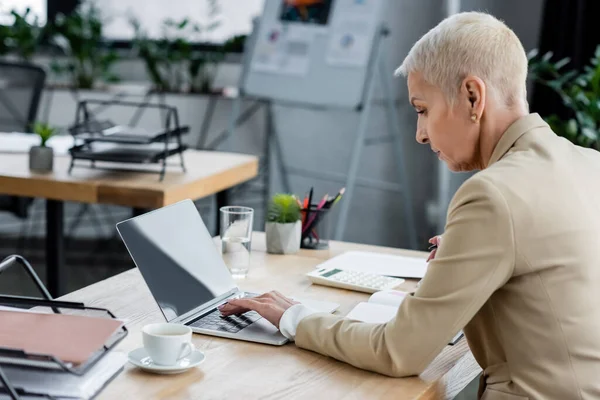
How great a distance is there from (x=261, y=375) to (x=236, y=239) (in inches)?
24.4

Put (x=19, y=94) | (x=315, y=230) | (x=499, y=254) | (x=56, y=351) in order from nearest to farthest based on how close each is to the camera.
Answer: (x=56, y=351) → (x=499, y=254) → (x=315, y=230) → (x=19, y=94)

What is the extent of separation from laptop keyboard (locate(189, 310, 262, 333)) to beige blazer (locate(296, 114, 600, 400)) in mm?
194

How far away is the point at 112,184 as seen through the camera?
269 centimetres

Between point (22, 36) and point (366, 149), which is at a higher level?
point (22, 36)

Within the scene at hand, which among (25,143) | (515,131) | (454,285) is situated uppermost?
(515,131)

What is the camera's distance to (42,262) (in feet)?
15.1

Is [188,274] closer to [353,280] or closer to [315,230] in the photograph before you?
[353,280]

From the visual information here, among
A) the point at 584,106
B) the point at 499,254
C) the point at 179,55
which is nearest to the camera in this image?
the point at 499,254

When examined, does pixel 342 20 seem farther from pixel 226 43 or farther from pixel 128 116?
pixel 128 116

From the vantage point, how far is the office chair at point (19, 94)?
13.1 ft

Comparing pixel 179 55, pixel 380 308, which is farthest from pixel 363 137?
pixel 380 308

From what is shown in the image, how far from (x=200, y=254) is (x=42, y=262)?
3116 mm

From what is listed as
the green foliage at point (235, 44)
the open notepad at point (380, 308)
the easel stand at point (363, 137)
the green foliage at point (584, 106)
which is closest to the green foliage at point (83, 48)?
the green foliage at point (235, 44)

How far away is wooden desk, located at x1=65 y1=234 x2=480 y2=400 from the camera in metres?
1.24
